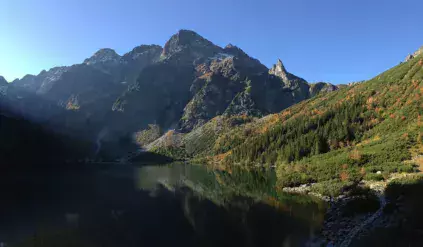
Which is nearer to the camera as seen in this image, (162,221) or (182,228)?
(182,228)

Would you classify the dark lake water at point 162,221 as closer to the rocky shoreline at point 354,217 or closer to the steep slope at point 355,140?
the rocky shoreline at point 354,217

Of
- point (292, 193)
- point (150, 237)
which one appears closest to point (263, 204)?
point (292, 193)

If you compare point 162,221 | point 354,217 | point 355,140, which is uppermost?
point 355,140

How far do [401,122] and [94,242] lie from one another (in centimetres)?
8823

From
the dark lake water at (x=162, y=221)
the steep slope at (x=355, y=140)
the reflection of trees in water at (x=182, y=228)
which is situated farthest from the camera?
the steep slope at (x=355, y=140)

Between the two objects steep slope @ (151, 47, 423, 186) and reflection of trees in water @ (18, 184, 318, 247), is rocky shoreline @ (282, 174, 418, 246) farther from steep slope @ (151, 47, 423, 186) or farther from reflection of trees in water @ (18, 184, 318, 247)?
steep slope @ (151, 47, 423, 186)

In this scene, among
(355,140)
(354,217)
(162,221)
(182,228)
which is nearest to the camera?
(354,217)

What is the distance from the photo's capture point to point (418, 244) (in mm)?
22578

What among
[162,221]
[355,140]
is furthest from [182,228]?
[355,140]

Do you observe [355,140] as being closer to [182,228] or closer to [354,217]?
[354,217]

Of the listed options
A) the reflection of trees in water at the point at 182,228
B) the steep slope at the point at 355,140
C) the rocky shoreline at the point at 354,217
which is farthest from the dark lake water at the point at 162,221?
the steep slope at the point at 355,140

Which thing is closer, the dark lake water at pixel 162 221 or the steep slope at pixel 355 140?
the dark lake water at pixel 162 221

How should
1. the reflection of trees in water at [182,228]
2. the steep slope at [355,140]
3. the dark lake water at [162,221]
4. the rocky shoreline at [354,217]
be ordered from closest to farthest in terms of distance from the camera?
the rocky shoreline at [354,217] → the reflection of trees in water at [182,228] → the dark lake water at [162,221] → the steep slope at [355,140]

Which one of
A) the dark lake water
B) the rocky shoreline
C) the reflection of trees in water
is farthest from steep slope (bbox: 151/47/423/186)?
the reflection of trees in water
